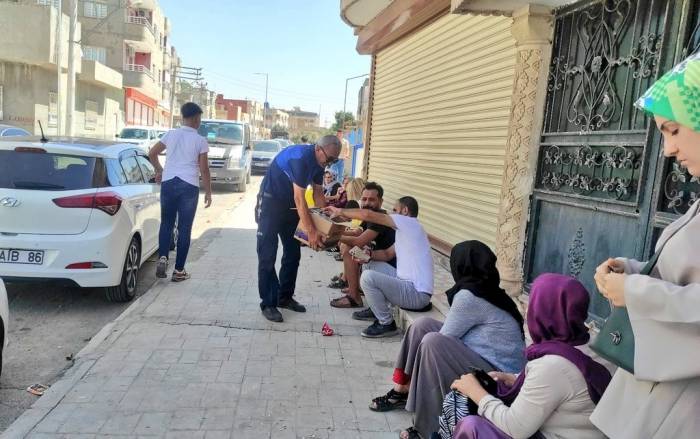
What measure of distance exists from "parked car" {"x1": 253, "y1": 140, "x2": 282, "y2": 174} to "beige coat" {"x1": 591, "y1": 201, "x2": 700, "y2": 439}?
75.2ft

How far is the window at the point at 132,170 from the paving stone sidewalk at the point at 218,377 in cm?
125

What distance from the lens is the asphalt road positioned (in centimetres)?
361

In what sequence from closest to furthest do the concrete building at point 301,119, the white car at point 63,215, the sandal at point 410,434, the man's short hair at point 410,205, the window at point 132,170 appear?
the sandal at point 410,434
the man's short hair at point 410,205
the white car at point 63,215
the window at point 132,170
the concrete building at point 301,119

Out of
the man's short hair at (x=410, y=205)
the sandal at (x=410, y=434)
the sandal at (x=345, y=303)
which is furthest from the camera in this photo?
the sandal at (x=345, y=303)

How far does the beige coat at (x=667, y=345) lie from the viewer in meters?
1.36

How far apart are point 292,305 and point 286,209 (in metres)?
1.00

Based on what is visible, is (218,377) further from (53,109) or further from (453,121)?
(53,109)

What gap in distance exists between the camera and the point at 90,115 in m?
29.5

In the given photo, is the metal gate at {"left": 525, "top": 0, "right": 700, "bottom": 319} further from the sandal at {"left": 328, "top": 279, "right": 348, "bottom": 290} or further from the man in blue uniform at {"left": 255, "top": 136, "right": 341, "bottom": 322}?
the sandal at {"left": 328, "top": 279, "right": 348, "bottom": 290}

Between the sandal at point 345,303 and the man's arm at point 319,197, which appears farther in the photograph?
the sandal at point 345,303

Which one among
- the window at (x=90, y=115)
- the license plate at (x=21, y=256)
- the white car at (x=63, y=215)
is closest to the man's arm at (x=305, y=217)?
the white car at (x=63, y=215)

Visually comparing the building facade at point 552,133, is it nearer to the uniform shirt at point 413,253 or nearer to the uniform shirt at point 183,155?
the uniform shirt at point 413,253

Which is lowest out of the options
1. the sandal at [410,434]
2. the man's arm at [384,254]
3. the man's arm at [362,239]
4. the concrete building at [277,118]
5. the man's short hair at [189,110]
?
the sandal at [410,434]

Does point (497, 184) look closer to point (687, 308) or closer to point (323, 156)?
point (323, 156)
